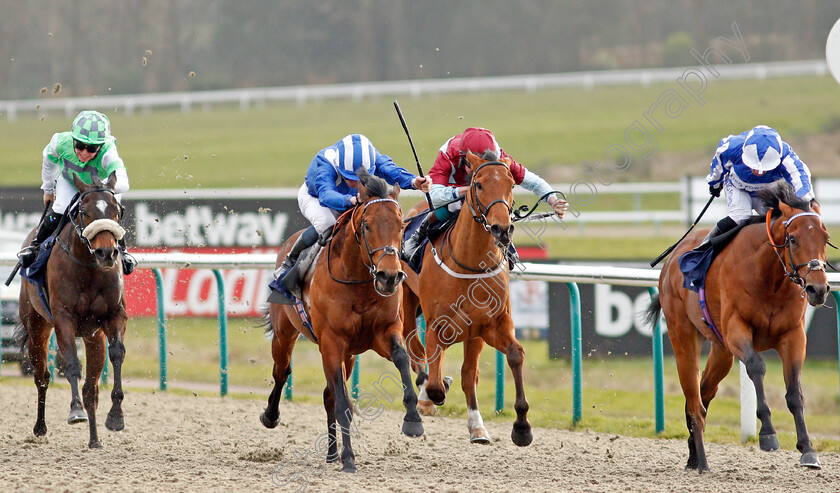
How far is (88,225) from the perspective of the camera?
18.6 feet

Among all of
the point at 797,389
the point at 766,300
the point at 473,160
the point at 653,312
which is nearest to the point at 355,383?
the point at 653,312

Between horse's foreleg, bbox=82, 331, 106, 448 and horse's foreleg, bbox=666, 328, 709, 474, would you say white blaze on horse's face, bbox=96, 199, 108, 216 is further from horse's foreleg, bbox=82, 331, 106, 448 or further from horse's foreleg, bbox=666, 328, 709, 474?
horse's foreleg, bbox=666, 328, 709, 474

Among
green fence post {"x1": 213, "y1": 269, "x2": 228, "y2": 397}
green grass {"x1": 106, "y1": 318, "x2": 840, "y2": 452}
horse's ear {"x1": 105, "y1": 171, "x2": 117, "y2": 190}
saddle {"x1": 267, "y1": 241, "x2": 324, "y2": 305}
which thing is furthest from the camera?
green fence post {"x1": 213, "y1": 269, "x2": 228, "y2": 397}

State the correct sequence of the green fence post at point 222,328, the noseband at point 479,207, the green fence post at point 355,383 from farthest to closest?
the green fence post at point 222,328, the green fence post at point 355,383, the noseband at point 479,207

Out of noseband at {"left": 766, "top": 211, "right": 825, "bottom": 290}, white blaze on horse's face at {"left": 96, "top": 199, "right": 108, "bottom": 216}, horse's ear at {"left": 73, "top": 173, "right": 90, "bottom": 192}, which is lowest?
noseband at {"left": 766, "top": 211, "right": 825, "bottom": 290}

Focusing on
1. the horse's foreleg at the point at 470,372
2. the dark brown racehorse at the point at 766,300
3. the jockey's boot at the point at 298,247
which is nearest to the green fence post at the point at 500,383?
the horse's foreleg at the point at 470,372

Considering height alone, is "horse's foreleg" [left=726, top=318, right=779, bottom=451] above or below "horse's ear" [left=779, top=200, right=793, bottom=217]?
below

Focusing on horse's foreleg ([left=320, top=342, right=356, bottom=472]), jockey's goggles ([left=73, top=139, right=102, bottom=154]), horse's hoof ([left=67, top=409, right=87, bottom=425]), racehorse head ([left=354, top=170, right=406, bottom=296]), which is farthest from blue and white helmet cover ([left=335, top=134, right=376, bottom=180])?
horse's hoof ([left=67, top=409, right=87, bottom=425])

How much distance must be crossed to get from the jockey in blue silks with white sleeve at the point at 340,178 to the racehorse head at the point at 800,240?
5.89 feet

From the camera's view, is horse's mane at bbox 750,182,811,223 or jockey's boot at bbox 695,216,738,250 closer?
horse's mane at bbox 750,182,811,223

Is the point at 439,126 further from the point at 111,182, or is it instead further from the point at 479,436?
the point at 479,436

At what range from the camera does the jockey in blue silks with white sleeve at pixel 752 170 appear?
208 inches

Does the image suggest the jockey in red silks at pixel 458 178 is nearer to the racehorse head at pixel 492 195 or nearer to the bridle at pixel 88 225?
the racehorse head at pixel 492 195

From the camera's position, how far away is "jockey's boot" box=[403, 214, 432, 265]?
6.16m
